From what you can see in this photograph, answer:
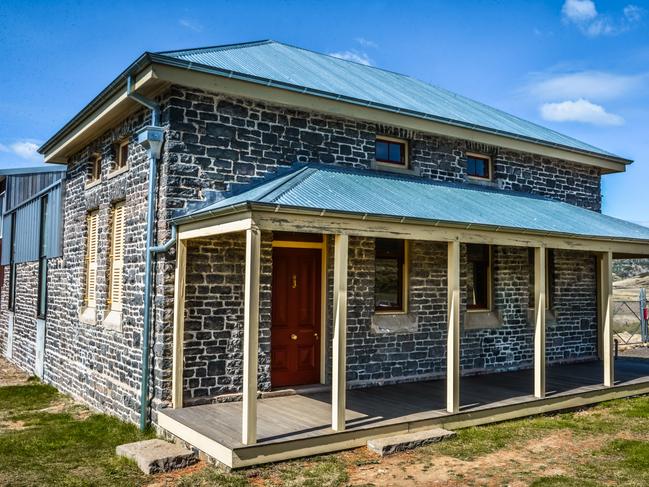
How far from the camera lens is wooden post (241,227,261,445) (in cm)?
649

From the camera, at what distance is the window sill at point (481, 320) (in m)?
11.3

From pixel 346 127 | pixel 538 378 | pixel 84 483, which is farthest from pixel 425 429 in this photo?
pixel 346 127

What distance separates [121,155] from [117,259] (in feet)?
5.91

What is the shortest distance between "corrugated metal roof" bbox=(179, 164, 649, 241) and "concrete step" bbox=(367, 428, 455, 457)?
2764mm

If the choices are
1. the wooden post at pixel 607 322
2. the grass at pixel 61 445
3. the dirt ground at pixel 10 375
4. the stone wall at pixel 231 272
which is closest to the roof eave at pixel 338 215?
the stone wall at pixel 231 272

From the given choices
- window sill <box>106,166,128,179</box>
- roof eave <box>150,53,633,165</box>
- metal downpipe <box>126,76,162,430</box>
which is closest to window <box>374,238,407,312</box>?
roof eave <box>150,53,633,165</box>

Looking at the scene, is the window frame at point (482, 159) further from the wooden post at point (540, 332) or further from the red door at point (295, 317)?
the red door at point (295, 317)

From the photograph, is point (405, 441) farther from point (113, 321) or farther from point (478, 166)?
point (478, 166)

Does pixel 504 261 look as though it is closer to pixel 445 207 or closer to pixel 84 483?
pixel 445 207

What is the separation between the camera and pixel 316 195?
7.69m

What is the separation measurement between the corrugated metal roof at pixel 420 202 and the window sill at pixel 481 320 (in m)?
2.20

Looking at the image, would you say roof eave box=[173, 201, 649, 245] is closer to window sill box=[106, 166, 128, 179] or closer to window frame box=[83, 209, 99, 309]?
window sill box=[106, 166, 128, 179]

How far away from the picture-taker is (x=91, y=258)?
11219 millimetres

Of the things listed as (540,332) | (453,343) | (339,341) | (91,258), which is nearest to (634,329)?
(540,332)
